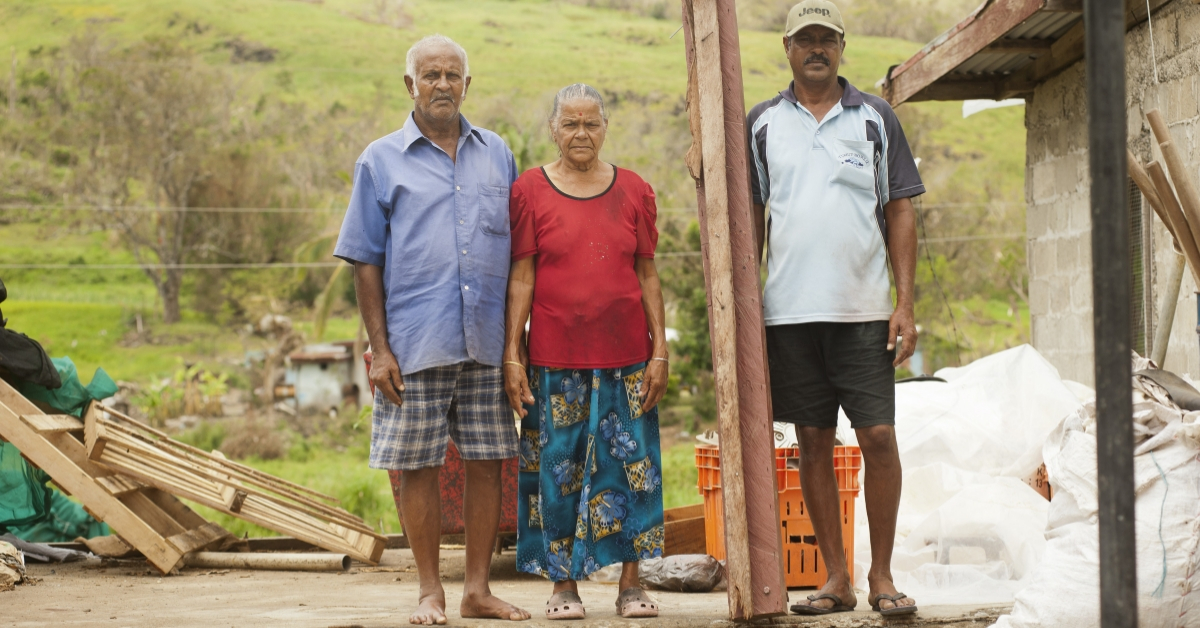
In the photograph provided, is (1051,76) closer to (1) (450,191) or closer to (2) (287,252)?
(1) (450,191)

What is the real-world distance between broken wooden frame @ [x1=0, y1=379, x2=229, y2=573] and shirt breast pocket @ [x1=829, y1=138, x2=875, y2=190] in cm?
399

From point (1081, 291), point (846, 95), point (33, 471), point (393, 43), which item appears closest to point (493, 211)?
point (846, 95)

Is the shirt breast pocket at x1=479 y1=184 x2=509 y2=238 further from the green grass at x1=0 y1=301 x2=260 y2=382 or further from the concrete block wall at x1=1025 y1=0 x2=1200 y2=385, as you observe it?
the green grass at x1=0 y1=301 x2=260 y2=382

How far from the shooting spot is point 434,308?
3725 millimetres

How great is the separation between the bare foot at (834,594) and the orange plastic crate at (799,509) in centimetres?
82

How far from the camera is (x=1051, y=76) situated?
7562 millimetres

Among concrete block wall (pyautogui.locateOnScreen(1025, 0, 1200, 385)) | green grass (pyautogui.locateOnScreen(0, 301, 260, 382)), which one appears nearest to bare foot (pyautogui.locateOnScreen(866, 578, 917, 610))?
concrete block wall (pyautogui.locateOnScreen(1025, 0, 1200, 385))

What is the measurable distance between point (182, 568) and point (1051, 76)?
6.55 m

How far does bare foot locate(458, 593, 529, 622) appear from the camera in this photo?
366 centimetres

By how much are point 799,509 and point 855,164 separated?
1.68 meters

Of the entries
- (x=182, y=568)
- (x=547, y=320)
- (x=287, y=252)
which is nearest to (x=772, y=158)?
(x=547, y=320)

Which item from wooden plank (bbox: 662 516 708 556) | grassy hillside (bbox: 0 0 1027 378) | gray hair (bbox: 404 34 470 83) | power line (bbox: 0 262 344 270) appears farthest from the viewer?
grassy hillside (bbox: 0 0 1027 378)

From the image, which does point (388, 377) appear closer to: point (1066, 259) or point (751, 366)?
point (751, 366)

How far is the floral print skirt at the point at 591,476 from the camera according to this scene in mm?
3727
